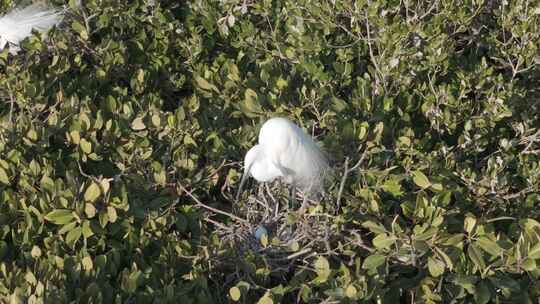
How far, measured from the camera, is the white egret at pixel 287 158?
5.11 feet

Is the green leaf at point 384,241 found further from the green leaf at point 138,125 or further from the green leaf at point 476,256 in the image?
the green leaf at point 138,125

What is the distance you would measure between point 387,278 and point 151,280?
0.52 metres

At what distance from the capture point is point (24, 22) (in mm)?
2363

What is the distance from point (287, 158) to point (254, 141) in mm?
277

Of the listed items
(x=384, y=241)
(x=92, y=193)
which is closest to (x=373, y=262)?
(x=384, y=241)

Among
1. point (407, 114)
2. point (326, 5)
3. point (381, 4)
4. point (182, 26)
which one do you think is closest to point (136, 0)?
point (182, 26)

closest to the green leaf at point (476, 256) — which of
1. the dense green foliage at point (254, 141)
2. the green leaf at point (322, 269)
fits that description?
the dense green foliage at point (254, 141)

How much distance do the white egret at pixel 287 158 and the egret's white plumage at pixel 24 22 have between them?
3.63ft

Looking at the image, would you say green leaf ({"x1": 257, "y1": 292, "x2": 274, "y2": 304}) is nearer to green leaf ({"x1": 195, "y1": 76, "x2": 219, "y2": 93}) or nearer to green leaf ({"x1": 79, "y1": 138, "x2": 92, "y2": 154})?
green leaf ({"x1": 79, "y1": 138, "x2": 92, "y2": 154})

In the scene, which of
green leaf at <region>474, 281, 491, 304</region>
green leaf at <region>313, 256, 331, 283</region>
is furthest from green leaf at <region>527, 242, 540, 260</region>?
green leaf at <region>313, 256, 331, 283</region>

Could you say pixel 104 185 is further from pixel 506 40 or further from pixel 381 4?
pixel 506 40

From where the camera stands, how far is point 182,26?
7.74 feet

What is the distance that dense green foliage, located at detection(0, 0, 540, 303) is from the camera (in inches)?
57.7

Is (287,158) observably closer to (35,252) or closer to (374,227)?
(374,227)
